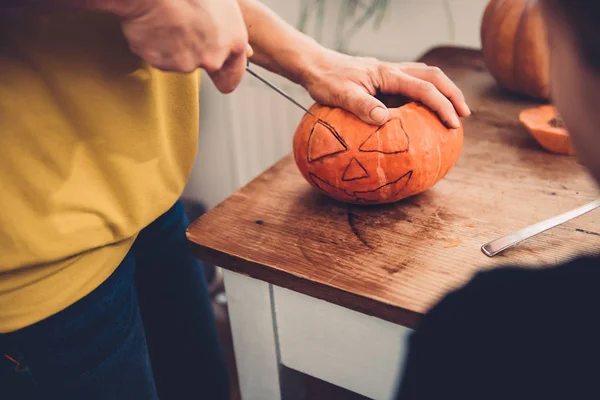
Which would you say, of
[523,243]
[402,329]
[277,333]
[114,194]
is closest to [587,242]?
[523,243]

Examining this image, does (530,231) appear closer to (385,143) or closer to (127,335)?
(385,143)

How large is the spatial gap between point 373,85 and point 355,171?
148 mm

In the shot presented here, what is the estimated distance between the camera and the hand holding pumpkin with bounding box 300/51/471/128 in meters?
0.73

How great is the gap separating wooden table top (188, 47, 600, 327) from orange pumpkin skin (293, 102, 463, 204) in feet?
0.14

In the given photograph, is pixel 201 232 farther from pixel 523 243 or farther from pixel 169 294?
pixel 523 243

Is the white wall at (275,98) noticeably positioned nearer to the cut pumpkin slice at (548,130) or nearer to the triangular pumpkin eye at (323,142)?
the cut pumpkin slice at (548,130)

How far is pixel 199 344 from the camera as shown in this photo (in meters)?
0.96

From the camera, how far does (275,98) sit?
1752 millimetres

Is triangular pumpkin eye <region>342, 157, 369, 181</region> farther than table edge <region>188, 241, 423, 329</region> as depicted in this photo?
Yes

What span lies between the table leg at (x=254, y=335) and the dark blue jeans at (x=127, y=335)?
13 cm

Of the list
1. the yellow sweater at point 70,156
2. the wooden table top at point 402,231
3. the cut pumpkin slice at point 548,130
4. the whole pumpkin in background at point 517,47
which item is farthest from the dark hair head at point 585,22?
the whole pumpkin in background at point 517,47

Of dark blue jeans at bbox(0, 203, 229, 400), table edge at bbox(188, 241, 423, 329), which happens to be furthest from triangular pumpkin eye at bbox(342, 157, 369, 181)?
dark blue jeans at bbox(0, 203, 229, 400)

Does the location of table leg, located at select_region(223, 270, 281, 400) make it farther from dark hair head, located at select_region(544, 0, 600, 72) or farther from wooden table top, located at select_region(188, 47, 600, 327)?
dark hair head, located at select_region(544, 0, 600, 72)

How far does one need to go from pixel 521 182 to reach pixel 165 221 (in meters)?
0.54
